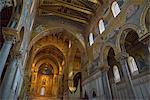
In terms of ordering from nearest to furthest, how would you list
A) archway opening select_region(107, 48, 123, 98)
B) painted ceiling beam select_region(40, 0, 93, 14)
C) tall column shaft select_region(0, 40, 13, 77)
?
1. tall column shaft select_region(0, 40, 13, 77)
2. archway opening select_region(107, 48, 123, 98)
3. painted ceiling beam select_region(40, 0, 93, 14)

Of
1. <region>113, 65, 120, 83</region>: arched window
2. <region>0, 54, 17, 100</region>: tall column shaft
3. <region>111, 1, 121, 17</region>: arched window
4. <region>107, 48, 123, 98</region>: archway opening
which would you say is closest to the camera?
<region>0, 54, 17, 100</region>: tall column shaft

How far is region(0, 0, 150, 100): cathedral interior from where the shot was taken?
7.49m

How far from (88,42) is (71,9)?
12.7 ft

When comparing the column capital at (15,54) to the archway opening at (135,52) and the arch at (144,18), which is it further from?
the archway opening at (135,52)

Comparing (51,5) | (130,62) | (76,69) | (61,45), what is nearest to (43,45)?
(61,45)

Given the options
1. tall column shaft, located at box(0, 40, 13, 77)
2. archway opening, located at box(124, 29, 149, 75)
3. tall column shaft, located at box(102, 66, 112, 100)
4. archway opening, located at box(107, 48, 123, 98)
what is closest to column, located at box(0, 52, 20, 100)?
tall column shaft, located at box(0, 40, 13, 77)

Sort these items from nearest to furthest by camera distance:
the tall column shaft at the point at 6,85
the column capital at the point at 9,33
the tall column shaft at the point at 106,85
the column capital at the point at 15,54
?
the column capital at the point at 9,33 < the tall column shaft at the point at 6,85 < the column capital at the point at 15,54 < the tall column shaft at the point at 106,85

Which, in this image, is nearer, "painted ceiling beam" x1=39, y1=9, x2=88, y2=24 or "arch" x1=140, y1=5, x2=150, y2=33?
"arch" x1=140, y1=5, x2=150, y2=33

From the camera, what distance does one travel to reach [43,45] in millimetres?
19109

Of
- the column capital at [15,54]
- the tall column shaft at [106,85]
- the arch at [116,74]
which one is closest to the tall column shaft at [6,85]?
the column capital at [15,54]

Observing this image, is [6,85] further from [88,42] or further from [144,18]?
[88,42]

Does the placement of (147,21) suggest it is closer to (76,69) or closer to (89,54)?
(89,54)

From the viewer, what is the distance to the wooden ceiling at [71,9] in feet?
44.0

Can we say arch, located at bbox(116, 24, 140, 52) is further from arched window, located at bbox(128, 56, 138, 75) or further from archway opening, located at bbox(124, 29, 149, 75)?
arched window, located at bbox(128, 56, 138, 75)
